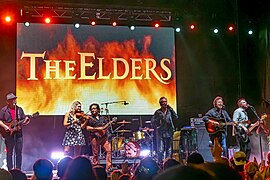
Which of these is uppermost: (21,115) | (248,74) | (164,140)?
(248,74)

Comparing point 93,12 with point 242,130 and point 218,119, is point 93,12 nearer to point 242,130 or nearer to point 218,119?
point 218,119

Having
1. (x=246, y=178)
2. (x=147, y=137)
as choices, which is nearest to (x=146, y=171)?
(x=246, y=178)

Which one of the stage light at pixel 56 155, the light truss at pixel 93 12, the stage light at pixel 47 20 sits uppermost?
the light truss at pixel 93 12

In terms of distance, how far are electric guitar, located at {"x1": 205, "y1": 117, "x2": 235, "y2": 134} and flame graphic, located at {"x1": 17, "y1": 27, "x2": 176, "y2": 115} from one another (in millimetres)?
2885

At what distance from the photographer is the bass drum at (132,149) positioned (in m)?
10.8

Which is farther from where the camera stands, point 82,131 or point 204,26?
point 204,26

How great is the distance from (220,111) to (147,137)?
2079 millimetres

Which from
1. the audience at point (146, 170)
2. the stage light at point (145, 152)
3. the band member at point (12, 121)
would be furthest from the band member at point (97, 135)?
the audience at point (146, 170)

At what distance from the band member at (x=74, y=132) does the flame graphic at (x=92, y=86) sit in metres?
2.04

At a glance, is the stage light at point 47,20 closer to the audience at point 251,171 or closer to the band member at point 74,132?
the band member at point 74,132

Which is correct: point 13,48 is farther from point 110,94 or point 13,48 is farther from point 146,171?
point 146,171

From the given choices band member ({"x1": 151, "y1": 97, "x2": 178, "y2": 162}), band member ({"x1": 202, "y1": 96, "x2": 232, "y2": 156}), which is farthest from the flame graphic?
band member ({"x1": 202, "y1": 96, "x2": 232, "y2": 156})

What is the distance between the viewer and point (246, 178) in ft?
13.0

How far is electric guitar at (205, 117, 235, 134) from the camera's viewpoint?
9.70 m
